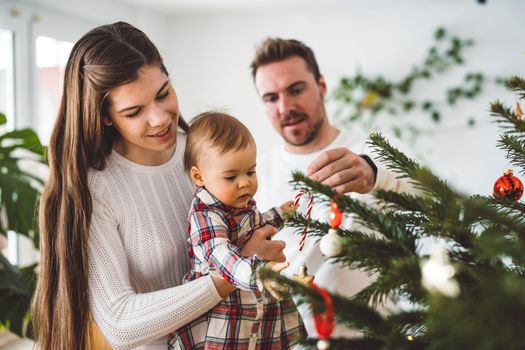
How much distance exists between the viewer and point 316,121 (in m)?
1.91

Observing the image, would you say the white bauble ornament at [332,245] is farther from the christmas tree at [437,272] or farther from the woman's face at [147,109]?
the woman's face at [147,109]

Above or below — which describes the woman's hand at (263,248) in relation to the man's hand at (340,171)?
below

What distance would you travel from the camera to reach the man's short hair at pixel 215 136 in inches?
40.5

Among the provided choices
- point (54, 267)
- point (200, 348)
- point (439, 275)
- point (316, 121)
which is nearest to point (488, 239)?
point (439, 275)

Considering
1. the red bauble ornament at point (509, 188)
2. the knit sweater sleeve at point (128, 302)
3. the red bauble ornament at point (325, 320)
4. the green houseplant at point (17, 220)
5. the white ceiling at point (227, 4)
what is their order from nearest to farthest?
the red bauble ornament at point (325, 320), the red bauble ornament at point (509, 188), the knit sweater sleeve at point (128, 302), the green houseplant at point (17, 220), the white ceiling at point (227, 4)

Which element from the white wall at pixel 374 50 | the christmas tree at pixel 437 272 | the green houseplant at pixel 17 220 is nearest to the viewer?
the christmas tree at pixel 437 272

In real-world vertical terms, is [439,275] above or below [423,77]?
below

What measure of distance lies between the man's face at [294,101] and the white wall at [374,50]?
8.26 ft

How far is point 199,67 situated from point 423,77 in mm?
2164

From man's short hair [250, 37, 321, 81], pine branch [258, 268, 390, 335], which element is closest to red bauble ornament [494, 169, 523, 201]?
pine branch [258, 268, 390, 335]

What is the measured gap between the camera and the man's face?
1.91m

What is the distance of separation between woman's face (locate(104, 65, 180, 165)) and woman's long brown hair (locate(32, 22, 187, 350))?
0.02 meters

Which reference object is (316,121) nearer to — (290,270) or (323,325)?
(290,270)

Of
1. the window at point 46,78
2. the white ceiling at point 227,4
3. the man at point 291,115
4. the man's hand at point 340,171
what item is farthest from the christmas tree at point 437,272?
the white ceiling at point 227,4
